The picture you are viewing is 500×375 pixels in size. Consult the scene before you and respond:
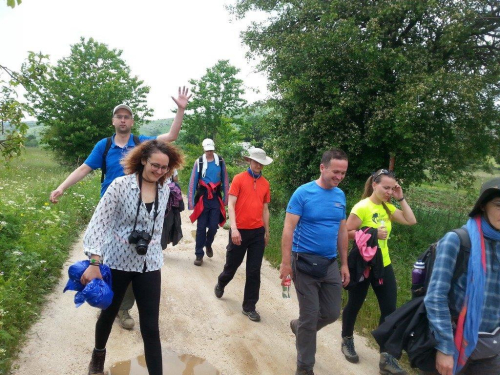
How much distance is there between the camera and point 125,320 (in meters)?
4.24

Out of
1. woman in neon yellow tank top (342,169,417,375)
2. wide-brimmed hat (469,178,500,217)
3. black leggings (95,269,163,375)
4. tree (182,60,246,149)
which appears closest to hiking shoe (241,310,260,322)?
woman in neon yellow tank top (342,169,417,375)

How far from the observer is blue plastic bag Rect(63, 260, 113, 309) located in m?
2.77

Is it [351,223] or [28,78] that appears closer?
[28,78]

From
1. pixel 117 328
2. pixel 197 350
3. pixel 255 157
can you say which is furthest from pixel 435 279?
pixel 117 328

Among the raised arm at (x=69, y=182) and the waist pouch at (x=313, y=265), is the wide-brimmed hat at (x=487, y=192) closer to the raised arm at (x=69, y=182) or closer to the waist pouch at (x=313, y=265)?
the waist pouch at (x=313, y=265)

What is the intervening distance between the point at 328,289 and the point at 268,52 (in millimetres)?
9035

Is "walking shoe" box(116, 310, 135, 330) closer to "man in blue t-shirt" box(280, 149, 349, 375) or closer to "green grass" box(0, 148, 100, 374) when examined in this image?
"green grass" box(0, 148, 100, 374)

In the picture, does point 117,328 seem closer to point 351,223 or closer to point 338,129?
point 351,223

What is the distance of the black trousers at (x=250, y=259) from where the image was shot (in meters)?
4.87

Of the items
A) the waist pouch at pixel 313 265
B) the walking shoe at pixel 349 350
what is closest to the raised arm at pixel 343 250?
the waist pouch at pixel 313 265

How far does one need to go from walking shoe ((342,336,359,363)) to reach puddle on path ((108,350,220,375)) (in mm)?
1355

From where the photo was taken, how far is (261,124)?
473 inches

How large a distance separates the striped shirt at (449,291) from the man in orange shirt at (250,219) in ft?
9.00

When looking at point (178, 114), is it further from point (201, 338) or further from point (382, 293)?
point (382, 293)
